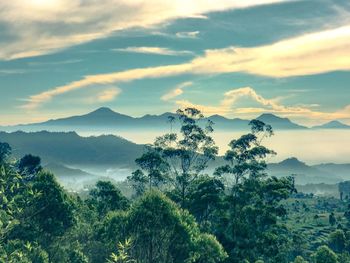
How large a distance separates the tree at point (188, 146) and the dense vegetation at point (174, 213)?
197 millimetres

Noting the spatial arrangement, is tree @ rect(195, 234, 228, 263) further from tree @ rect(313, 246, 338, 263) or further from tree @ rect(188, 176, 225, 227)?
tree @ rect(313, 246, 338, 263)

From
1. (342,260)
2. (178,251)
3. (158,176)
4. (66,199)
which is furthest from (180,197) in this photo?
(342,260)

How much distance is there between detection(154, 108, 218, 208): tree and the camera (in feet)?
271

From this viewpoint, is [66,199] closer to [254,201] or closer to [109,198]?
[109,198]

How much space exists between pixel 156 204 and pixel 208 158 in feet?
129

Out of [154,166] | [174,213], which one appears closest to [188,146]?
[154,166]

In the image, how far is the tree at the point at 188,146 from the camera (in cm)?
8250

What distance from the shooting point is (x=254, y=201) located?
7075cm

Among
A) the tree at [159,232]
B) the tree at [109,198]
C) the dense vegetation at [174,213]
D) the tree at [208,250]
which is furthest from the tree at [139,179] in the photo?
the tree at [159,232]

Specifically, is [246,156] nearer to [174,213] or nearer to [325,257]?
[325,257]

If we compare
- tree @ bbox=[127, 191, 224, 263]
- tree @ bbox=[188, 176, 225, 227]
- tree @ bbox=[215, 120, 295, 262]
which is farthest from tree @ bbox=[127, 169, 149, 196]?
tree @ bbox=[127, 191, 224, 263]

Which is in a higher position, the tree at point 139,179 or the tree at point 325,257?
the tree at point 139,179

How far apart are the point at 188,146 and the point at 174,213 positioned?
39321mm

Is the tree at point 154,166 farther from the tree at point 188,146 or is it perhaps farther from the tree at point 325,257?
the tree at point 325,257
